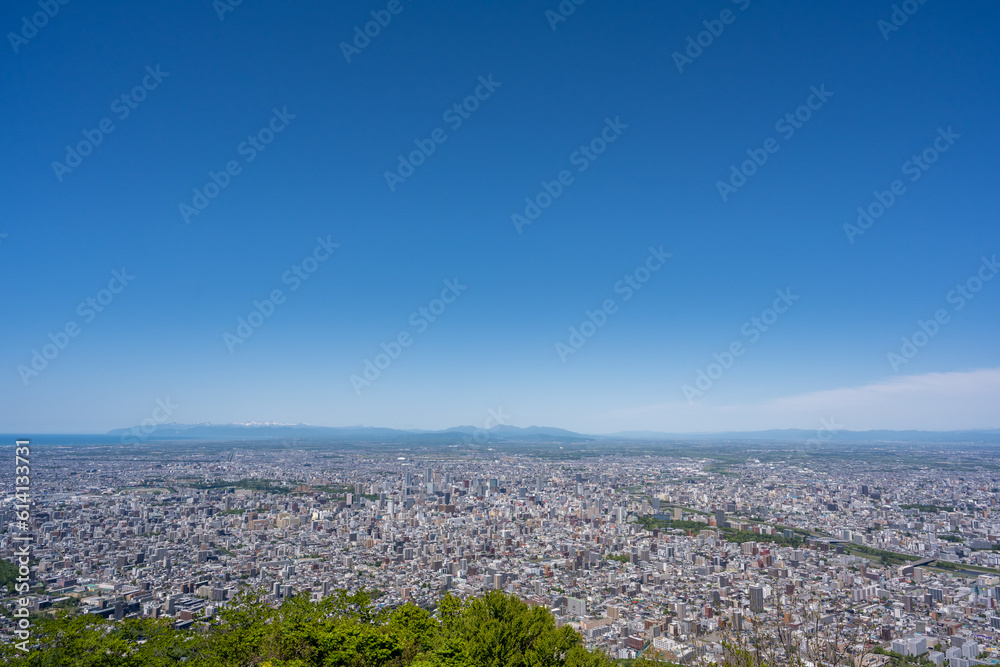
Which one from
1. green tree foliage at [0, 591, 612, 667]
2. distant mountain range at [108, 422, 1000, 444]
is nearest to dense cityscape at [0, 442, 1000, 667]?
green tree foliage at [0, 591, 612, 667]

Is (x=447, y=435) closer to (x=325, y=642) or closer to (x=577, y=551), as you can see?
(x=577, y=551)

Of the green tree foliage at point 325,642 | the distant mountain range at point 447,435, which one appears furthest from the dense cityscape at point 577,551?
the distant mountain range at point 447,435

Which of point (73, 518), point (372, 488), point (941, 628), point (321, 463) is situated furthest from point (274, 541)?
point (321, 463)

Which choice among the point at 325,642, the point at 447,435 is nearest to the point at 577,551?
the point at 325,642

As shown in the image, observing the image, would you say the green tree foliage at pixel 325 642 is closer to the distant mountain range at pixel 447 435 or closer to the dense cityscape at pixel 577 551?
the dense cityscape at pixel 577 551

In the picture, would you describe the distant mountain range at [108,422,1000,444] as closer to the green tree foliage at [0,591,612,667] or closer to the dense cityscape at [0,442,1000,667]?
the dense cityscape at [0,442,1000,667]
